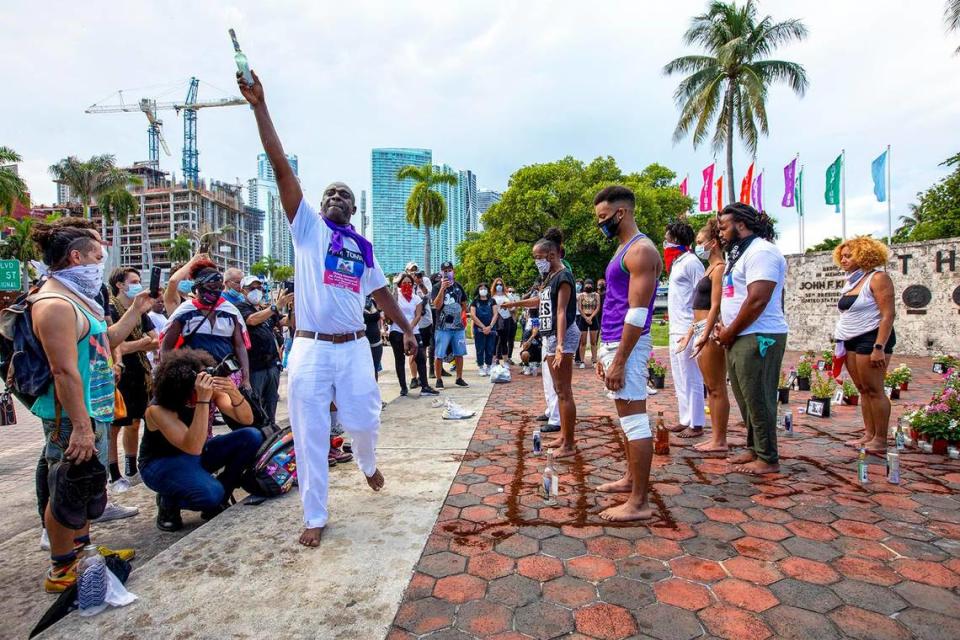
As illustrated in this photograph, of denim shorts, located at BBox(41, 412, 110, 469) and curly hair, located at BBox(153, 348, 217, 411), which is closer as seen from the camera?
denim shorts, located at BBox(41, 412, 110, 469)

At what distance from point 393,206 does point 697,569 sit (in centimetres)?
9294

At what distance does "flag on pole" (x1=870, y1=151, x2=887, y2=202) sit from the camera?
17.0m

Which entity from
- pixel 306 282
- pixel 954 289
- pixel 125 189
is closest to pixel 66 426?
pixel 306 282

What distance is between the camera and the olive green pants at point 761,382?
3.80 metres

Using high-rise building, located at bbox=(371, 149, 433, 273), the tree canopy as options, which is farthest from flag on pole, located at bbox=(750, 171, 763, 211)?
high-rise building, located at bbox=(371, 149, 433, 273)

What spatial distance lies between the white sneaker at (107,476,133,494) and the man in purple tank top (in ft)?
12.2

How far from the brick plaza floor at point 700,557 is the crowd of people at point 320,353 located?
34cm

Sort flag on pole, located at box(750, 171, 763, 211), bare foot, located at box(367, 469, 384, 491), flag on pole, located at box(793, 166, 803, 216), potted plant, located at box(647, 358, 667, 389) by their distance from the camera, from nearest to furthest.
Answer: bare foot, located at box(367, 469, 384, 491) → potted plant, located at box(647, 358, 667, 389) → flag on pole, located at box(793, 166, 803, 216) → flag on pole, located at box(750, 171, 763, 211)

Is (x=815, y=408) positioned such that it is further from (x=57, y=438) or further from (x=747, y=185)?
(x=747, y=185)

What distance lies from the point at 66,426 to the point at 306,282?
133 cm

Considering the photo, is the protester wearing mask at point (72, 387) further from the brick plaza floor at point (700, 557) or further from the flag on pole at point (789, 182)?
the flag on pole at point (789, 182)

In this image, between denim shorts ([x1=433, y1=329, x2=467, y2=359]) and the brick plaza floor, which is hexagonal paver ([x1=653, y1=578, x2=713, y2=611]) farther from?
denim shorts ([x1=433, y1=329, x2=467, y2=359])

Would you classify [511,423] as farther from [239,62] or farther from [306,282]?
[239,62]

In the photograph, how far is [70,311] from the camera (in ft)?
8.16
